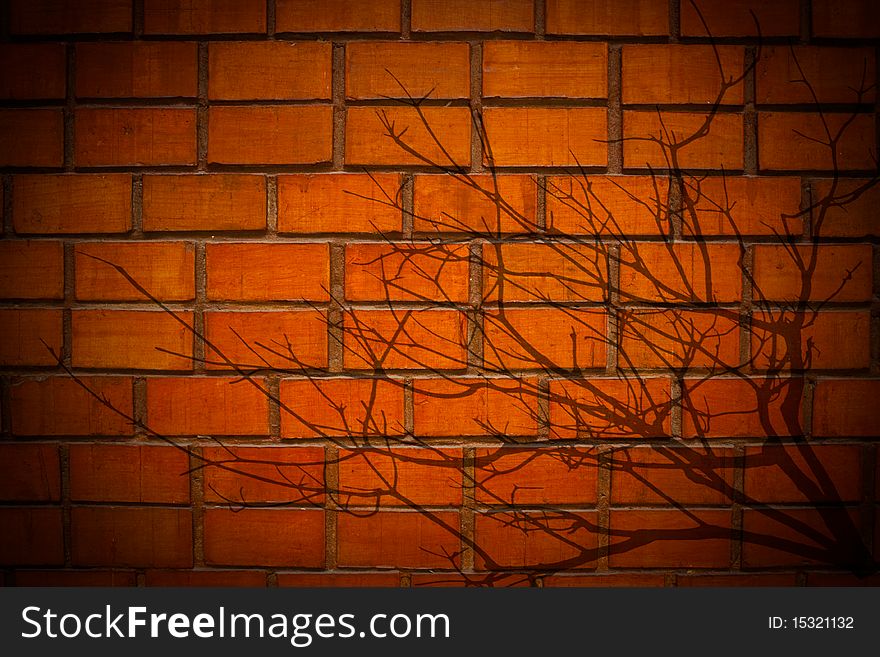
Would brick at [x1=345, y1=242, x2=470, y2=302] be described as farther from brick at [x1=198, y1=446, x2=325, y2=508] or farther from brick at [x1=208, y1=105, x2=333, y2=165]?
brick at [x1=198, y1=446, x2=325, y2=508]

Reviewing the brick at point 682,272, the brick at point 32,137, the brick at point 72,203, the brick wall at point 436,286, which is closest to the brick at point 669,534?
the brick wall at point 436,286

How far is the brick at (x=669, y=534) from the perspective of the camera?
963 millimetres

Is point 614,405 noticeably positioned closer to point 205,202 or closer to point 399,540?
point 399,540

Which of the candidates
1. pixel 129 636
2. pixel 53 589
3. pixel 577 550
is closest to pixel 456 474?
pixel 577 550

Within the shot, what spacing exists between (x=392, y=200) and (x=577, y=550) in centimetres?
76

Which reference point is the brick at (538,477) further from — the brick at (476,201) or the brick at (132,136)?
the brick at (132,136)

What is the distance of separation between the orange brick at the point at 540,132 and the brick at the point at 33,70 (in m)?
0.80

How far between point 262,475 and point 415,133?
71 cm

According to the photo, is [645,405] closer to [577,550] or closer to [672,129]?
[577,550]

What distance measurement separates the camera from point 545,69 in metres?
0.93

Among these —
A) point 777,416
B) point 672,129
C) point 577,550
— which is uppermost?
point 672,129

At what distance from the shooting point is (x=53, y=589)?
3.16 feet

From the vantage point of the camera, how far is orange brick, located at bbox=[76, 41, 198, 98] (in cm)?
93

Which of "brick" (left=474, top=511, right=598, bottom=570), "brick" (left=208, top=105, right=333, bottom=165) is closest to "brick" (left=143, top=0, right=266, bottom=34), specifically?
"brick" (left=208, top=105, right=333, bottom=165)
